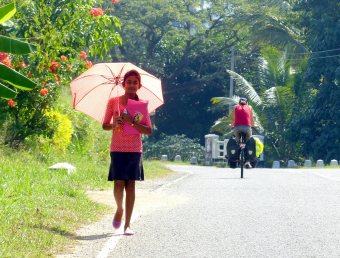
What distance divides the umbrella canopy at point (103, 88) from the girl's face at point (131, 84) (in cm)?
86

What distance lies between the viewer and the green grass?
934 centimetres

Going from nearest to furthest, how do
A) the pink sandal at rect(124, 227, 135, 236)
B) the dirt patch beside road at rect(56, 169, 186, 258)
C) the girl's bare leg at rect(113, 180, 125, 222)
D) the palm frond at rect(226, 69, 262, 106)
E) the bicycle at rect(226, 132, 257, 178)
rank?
the dirt patch beside road at rect(56, 169, 186, 258), the pink sandal at rect(124, 227, 135, 236), the girl's bare leg at rect(113, 180, 125, 222), the bicycle at rect(226, 132, 257, 178), the palm frond at rect(226, 69, 262, 106)

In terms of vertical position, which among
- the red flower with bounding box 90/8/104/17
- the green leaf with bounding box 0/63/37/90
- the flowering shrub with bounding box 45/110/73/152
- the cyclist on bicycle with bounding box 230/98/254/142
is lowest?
the green leaf with bounding box 0/63/37/90

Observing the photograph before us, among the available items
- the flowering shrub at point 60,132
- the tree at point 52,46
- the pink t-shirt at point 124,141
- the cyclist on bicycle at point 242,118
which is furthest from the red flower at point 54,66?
the pink t-shirt at point 124,141

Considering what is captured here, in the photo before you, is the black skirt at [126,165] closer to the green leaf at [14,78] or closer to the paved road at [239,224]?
the paved road at [239,224]

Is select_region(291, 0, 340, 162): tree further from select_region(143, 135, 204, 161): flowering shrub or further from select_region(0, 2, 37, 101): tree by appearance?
select_region(0, 2, 37, 101): tree

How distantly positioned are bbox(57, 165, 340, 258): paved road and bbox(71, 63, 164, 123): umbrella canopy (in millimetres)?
1516

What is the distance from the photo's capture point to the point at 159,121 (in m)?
51.8

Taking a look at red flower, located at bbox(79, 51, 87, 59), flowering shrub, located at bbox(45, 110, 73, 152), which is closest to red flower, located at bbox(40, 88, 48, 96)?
red flower, located at bbox(79, 51, 87, 59)

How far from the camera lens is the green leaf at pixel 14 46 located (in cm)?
550

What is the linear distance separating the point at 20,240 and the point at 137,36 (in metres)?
39.5

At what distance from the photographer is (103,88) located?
1145 centimetres

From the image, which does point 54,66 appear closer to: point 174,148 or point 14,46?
A: point 14,46

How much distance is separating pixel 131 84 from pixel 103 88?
3.44 feet
